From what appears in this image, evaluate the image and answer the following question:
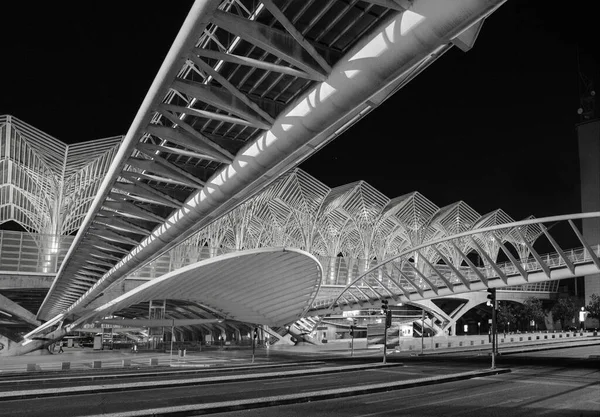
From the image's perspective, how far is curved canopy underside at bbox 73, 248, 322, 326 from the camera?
38.5m

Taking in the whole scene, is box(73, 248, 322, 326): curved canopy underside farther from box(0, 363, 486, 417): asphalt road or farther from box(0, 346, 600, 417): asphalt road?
box(0, 363, 486, 417): asphalt road

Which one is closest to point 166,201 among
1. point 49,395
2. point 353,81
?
point 49,395

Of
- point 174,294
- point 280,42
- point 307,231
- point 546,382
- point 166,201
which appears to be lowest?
point 546,382

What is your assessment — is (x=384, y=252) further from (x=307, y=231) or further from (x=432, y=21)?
(x=432, y=21)

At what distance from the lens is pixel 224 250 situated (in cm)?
8250

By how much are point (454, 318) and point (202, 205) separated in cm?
8947

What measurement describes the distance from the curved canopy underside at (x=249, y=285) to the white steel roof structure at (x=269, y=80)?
65.6ft

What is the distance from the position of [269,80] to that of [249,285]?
1317 inches

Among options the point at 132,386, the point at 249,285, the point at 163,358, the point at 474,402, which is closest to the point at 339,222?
the point at 249,285

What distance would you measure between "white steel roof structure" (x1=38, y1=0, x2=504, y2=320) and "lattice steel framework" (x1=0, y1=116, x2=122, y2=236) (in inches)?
1934

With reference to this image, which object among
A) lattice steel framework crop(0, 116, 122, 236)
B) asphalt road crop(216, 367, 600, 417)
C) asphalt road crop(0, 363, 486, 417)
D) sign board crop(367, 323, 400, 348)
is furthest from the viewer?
lattice steel framework crop(0, 116, 122, 236)

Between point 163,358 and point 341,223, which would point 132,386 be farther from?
point 341,223

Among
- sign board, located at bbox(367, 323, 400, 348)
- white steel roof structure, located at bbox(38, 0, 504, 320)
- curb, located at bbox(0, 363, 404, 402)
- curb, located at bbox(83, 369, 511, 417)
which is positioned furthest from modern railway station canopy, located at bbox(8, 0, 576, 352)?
sign board, located at bbox(367, 323, 400, 348)

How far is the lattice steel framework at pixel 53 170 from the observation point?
202 feet
